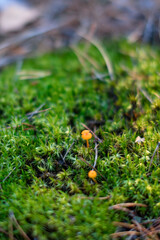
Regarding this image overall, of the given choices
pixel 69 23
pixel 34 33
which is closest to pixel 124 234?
pixel 34 33

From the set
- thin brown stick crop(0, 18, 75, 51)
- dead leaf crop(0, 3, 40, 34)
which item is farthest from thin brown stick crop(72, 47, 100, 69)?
dead leaf crop(0, 3, 40, 34)

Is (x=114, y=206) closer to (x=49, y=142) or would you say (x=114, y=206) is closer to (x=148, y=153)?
(x=148, y=153)

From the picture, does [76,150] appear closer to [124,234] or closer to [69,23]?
[124,234]

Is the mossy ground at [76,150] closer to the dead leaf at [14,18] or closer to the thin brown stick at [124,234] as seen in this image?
the thin brown stick at [124,234]

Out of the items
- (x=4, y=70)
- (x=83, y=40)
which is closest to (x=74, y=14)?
(x=83, y=40)

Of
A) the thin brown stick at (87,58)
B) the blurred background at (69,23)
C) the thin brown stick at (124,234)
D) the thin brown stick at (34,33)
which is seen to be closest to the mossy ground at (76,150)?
the thin brown stick at (124,234)
